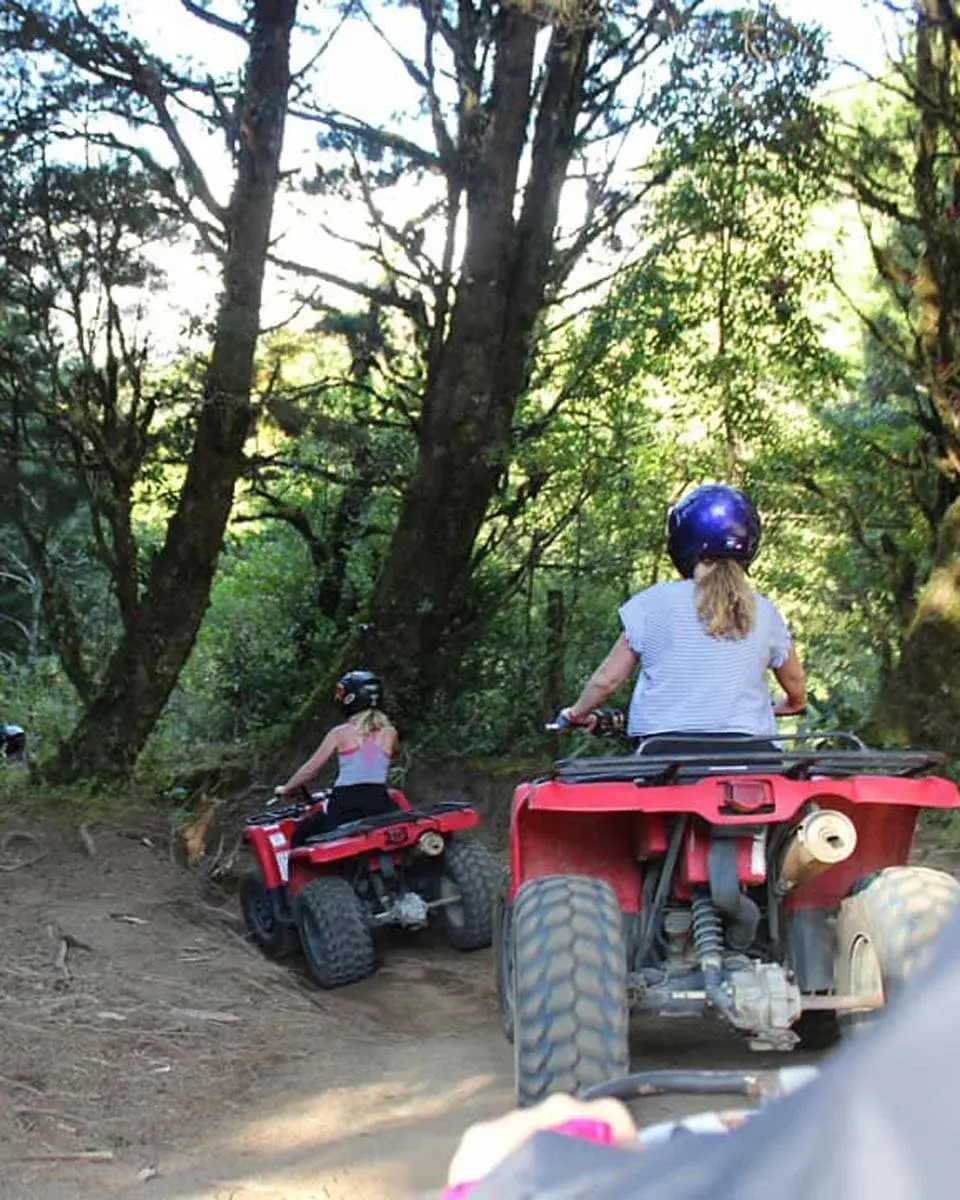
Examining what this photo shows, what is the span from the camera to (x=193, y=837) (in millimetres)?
10211

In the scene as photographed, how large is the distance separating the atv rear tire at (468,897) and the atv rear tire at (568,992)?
4165mm

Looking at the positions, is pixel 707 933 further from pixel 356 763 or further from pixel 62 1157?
pixel 356 763

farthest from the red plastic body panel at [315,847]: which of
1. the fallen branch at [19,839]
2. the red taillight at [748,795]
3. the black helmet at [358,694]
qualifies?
the red taillight at [748,795]

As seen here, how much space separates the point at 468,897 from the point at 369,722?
4.39 ft

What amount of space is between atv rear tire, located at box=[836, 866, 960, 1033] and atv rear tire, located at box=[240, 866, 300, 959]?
15.4ft

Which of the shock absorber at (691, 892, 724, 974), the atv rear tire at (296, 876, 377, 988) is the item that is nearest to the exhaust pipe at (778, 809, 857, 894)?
the shock absorber at (691, 892, 724, 974)

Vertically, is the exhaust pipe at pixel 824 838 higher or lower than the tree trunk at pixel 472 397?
lower

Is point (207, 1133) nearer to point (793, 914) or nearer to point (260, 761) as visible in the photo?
point (793, 914)

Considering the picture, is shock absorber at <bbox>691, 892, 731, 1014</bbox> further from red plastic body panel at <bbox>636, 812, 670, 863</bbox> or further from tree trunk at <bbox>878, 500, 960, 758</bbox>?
tree trunk at <bbox>878, 500, 960, 758</bbox>

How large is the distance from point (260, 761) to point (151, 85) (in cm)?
609

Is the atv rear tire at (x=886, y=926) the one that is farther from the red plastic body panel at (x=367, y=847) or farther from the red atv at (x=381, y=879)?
the red plastic body panel at (x=367, y=847)

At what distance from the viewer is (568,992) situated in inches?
147

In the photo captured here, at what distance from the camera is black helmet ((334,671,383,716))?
28.8ft

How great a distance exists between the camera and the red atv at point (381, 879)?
7.78m
